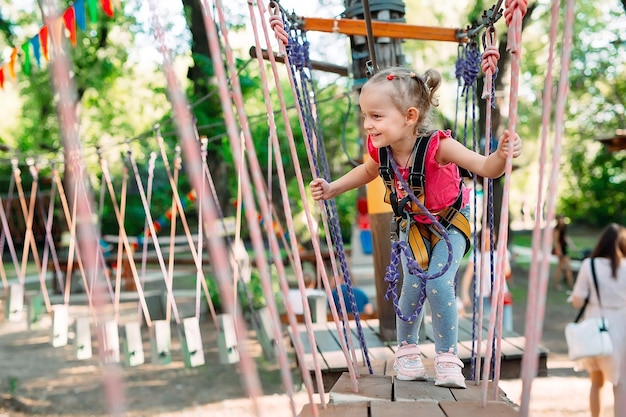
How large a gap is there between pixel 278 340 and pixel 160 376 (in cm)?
579

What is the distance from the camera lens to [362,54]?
3.99 metres

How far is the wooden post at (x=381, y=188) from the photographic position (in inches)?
149

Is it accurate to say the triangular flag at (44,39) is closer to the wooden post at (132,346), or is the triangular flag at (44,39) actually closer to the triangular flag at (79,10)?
the triangular flag at (79,10)

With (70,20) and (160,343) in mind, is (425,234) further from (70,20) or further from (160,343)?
(70,20)

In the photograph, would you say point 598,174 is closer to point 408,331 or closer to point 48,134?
point 48,134

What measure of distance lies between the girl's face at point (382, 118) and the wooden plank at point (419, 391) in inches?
25.6

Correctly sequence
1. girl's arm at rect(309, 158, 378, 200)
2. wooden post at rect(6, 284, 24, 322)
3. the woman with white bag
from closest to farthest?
girl's arm at rect(309, 158, 378, 200) < the woman with white bag < wooden post at rect(6, 284, 24, 322)

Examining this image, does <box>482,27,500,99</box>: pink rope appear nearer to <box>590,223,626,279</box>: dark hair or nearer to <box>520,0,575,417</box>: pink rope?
<box>520,0,575,417</box>: pink rope

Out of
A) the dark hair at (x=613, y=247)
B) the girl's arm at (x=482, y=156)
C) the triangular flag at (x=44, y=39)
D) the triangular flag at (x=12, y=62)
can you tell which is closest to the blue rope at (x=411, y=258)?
the girl's arm at (x=482, y=156)

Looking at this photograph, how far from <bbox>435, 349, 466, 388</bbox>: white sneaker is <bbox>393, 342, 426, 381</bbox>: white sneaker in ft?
0.26

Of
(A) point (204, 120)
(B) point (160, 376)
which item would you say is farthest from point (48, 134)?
(B) point (160, 376)

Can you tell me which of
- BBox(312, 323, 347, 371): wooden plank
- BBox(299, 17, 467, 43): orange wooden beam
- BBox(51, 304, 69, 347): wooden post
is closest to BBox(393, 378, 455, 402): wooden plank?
BBox(312, 323, 347, 371): wooden plank

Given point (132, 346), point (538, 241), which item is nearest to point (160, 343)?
point (132, 346)

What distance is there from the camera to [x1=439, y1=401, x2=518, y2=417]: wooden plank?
151cm
